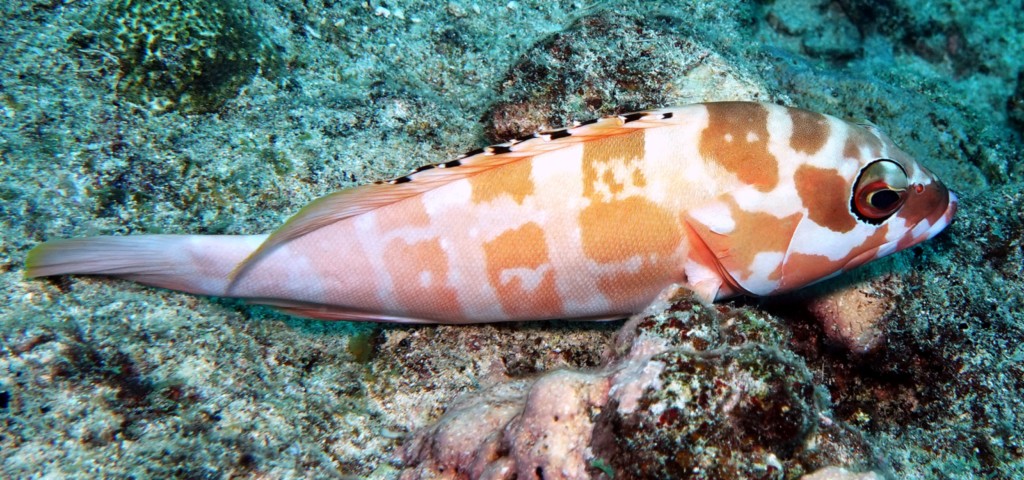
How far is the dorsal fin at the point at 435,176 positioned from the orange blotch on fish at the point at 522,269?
0.35 meters

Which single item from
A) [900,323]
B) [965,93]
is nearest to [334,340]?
[900,323]

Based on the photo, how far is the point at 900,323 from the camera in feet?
8.84

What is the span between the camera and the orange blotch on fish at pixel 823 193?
2383 mm


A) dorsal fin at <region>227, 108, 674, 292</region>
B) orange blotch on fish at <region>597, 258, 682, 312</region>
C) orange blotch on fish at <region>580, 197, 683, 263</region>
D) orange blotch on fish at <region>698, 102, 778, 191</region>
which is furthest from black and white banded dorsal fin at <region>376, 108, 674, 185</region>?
orange blotch on fish at <region>597, 258, 682, 312</region>

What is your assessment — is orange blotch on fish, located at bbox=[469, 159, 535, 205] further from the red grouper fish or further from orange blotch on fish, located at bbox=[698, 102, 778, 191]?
orange blotch on fish, located at bbox=[698, 102, 778, 191]

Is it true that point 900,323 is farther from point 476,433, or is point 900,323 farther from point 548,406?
point 476,433

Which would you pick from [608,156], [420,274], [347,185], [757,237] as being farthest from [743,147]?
[347,185]

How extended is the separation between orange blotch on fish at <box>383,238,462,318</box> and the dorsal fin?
24 centimetres

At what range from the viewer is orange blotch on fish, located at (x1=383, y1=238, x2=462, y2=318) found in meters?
2.52

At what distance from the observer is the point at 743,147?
2418mm

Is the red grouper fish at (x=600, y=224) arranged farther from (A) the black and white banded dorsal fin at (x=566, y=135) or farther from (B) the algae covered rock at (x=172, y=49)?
(B) the algae covered rock at (x=172, y=49)

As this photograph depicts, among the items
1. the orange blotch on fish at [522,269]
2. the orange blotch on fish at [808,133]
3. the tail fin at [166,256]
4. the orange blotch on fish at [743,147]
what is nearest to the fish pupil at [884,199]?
the orange blotch on fish at [808,133]

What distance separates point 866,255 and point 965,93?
4966mm

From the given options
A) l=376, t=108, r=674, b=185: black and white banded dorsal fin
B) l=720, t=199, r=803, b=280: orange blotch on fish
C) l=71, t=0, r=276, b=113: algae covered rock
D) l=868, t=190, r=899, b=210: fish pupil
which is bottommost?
l=720, t=199, r=803, b=280: orange blotch on fish
